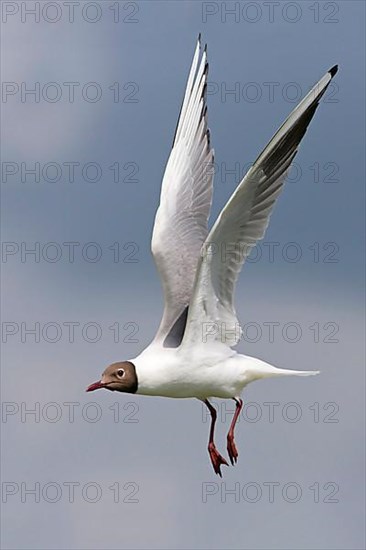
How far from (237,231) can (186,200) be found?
1571mm

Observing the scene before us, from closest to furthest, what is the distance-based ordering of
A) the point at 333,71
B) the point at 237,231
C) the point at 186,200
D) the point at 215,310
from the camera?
the point at 333,71, the point at 237,231, the point at 215,310, the point at 186,200

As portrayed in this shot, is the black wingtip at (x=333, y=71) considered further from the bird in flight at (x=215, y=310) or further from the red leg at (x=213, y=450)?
the red leg at (x=213, y=450)

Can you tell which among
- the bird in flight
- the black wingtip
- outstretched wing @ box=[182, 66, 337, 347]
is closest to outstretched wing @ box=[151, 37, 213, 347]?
the bird in flight

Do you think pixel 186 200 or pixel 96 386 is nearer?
pixel 96 386

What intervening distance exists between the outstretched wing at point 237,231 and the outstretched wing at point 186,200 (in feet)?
1.19

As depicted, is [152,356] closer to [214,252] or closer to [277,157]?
[214,252]

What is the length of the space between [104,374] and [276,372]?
1.13 meters

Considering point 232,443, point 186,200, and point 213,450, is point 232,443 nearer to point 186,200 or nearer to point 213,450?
point 213,450

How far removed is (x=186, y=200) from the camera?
38.9 ft

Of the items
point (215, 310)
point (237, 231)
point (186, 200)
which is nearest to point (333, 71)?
point (237, 231)

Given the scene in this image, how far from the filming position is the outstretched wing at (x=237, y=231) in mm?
9984

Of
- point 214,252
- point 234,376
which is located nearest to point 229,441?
point 234,376

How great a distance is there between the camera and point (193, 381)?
1038cm

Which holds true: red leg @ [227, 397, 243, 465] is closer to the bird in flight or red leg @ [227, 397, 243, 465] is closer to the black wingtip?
the bird in flight
